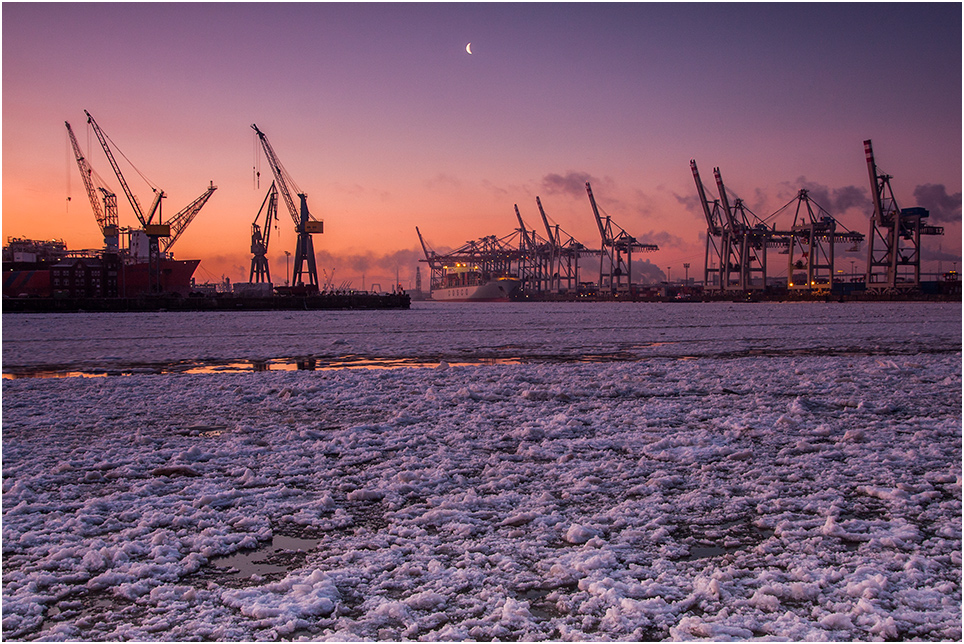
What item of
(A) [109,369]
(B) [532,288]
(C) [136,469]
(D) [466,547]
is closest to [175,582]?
(D) [466,547]

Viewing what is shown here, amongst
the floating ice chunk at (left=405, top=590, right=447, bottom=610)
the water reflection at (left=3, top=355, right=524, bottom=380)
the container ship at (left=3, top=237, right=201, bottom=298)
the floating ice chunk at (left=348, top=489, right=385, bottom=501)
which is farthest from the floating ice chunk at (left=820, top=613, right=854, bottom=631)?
the container ship at (left=3, top=237, right=201, bottom=298)

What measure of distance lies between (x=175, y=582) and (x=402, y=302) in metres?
61.6

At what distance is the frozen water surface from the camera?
8.87 feet

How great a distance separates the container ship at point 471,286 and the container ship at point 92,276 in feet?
229

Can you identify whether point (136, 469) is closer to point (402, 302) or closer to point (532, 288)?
point (402, 302)

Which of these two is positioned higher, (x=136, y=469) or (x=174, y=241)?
(x=174, y=241)

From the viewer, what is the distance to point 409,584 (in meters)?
2.98

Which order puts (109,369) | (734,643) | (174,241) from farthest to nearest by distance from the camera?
(174,241) < (109,369) < (734,643)

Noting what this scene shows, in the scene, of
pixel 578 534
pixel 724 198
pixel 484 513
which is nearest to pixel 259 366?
pixel 484 513

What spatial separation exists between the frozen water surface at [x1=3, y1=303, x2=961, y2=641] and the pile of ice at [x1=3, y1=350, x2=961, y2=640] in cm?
2

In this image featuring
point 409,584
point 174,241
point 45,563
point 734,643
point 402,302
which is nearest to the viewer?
point 734,643

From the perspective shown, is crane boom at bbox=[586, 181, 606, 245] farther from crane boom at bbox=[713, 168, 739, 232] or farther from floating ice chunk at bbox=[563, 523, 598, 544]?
floating ice chunk at bbox=[563, 523, 598, 544]

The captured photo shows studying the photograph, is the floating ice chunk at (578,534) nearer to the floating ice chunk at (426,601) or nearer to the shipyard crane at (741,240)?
the floating ice chunk at (426,601)

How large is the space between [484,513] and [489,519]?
93mm
